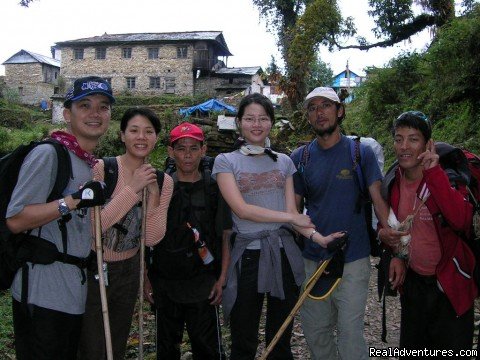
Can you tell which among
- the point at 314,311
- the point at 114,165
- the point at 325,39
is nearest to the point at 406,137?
the point at 314,311

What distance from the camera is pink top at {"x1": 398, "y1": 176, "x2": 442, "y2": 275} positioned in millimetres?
3332

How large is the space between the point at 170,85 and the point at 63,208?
45.6 m

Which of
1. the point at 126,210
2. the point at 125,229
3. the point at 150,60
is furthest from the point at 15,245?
the point at 150,60

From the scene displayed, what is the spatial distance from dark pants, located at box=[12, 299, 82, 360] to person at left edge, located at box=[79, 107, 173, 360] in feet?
1.75

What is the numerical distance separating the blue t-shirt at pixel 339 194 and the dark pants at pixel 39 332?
2146 mm

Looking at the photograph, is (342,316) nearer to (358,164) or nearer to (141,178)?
(358,164)

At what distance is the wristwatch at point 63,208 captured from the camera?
2637 millimetres

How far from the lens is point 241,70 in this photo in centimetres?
4881

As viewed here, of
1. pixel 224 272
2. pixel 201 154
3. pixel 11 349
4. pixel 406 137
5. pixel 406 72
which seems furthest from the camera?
pixel 406 72

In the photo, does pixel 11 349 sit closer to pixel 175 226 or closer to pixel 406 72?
pixel 175 226

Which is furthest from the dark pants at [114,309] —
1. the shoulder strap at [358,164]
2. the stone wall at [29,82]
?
the stone wall at [29,82]

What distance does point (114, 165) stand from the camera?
355 centimetres

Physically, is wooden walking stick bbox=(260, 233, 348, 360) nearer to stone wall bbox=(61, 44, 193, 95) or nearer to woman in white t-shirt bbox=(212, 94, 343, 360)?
woman in white t-shirt bbox=(212, 94, 343, 360)

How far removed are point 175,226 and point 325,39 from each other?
64.9 ft
